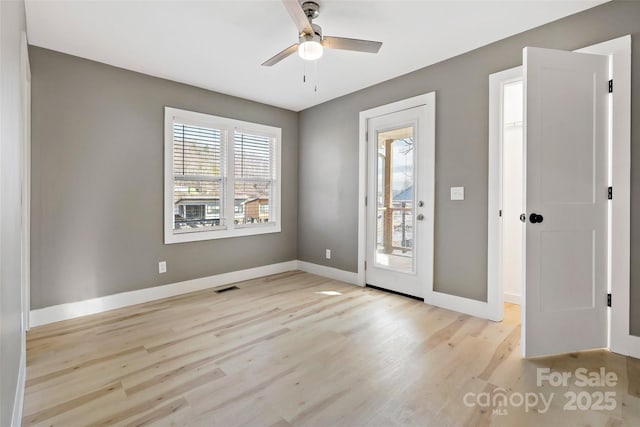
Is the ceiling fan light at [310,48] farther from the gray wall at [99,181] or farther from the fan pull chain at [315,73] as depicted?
the gray wall at [99,181]

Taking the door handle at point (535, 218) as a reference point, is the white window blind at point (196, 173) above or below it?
above

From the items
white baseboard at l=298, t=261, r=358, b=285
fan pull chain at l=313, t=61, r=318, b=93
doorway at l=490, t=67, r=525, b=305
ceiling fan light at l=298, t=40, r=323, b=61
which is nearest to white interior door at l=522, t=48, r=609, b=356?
doorway at l=490, t=67, r=525, b=305

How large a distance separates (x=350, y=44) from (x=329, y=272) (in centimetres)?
308

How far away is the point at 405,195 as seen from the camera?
12.1 feet

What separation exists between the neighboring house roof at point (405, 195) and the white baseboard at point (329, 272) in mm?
1177

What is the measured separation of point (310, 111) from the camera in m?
4.79

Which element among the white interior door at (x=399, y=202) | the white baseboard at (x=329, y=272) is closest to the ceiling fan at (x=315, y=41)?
the white interior door at (x=399, y=202)

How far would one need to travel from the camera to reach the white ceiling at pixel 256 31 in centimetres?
232

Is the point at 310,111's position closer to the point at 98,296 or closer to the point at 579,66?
the point at 579,66

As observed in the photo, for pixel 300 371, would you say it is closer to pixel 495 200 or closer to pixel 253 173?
pixel 495 200

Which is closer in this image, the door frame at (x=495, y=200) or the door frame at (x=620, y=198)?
the door frame at (x=620, y=198)

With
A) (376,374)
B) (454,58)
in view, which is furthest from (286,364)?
(454,58)

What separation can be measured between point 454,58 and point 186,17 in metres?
2.52

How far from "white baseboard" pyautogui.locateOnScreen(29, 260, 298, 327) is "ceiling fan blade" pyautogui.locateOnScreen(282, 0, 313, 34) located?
3.12 meters
